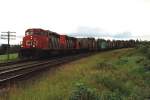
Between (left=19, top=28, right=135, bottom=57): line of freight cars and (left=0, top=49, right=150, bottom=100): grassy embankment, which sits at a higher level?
(left=19, top=28, right=135, bottom=57): line of freight cars

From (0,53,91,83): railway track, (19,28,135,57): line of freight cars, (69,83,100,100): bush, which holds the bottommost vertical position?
(0,53,91,83): railway track

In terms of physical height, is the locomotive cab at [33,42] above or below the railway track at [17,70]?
above

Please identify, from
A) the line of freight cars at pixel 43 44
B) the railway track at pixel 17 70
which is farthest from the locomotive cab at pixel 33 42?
the railway track at pixel 17 70

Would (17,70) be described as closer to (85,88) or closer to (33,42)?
(85,88)

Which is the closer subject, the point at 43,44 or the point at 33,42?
the point at 33,42

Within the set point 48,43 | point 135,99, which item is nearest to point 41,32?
point 48,43

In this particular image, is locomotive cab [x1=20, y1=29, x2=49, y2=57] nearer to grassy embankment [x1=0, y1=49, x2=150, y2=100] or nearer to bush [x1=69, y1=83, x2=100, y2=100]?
grassy embankment [x1=0, y1=49, x2=150, y2=100]

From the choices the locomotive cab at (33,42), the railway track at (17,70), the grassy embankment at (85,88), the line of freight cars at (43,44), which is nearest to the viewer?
the grassy embankment at (85,88)

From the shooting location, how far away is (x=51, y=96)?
39.1 feet

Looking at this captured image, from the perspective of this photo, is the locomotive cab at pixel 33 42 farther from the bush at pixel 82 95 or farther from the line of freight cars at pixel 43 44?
the bush at pixel 82 95

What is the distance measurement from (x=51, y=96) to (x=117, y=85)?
5337 mm

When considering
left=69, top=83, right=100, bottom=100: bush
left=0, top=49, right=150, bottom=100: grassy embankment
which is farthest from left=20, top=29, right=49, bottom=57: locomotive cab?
left=69, top=83, right=100, bottom=100: bush

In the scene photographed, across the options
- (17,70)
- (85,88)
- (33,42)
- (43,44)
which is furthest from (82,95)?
(43,44)

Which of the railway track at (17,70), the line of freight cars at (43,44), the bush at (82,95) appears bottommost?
the railway track at (17,70)
